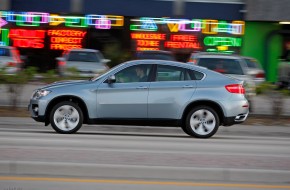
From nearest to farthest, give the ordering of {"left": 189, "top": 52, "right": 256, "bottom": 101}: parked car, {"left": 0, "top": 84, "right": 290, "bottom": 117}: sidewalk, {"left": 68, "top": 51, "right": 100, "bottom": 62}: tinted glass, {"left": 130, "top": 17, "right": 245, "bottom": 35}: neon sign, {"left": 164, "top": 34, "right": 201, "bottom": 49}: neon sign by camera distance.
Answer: {"left": 0, "top": 84, "right": 290, "bottom": 117}: sidewalk
{"left": 189, "top": 52, "right": 256, "bottom": 101}: parked car
{"left": 68, "top": 51, "right": 100, "bottom": 62}: tinted glass
{"left": 164, "top": 34, "right": 201, "bottom": 49}: neon sign
{"left": 130, "top": 17, "right": 245, "bottom": 35}: neon sign

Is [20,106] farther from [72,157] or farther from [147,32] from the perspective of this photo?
[147,32]

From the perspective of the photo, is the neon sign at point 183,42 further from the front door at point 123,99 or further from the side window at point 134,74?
the front door at point 123,99

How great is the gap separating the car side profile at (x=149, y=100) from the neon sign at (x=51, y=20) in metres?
19.3

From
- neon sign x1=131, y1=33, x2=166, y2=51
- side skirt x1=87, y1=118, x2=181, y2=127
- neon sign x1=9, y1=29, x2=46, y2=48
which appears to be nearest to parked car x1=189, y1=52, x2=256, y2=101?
side skirt x1=87, y1=118, x2=181, y2=127

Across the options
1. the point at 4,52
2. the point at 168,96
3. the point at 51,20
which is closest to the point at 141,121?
the point at 168,96

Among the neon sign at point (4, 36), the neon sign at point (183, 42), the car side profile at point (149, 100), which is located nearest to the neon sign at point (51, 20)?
the neon sign at point (4, 36)

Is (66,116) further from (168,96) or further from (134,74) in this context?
(168,96)

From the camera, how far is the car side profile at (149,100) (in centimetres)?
1193

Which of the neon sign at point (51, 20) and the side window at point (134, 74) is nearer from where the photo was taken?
the side window at point (134, 74)

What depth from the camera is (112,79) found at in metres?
11.9

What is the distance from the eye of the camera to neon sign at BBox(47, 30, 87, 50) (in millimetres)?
30891

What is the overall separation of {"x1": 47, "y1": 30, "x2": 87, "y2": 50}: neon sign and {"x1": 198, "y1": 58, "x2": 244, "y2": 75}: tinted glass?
14169 mm

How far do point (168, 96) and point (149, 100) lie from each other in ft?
1.28

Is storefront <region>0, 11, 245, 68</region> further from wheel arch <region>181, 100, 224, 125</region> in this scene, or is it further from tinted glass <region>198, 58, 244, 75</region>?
wheel arch <region>181, 100, 224, 125</region>
